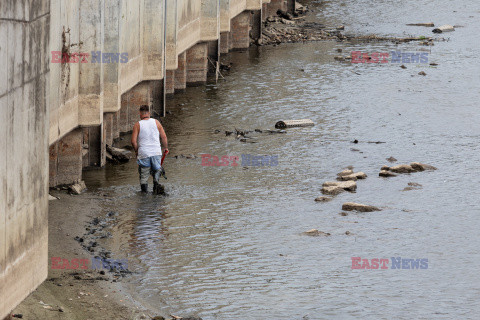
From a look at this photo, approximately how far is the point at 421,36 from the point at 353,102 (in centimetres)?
1288

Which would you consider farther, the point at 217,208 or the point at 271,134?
the point at 271,134

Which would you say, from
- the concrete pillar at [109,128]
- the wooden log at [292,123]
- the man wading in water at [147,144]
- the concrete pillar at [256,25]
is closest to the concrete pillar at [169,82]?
the wooden log at [292,123]

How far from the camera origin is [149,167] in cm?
1688

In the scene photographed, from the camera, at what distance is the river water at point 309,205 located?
12266mm

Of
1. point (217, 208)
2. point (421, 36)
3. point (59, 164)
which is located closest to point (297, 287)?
point (217, 208)

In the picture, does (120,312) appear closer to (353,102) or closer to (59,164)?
(59,164)

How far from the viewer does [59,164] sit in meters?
17.1

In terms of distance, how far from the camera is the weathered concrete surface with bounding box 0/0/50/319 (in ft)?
28.9

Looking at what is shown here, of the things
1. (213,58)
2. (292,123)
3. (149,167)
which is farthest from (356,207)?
(213,58)

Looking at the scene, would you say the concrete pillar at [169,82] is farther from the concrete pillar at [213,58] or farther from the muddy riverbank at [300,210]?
the concrete pillar at [213,58]

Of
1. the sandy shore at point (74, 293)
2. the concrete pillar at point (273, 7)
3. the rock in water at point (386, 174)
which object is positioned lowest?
the sandy shore at point (74, 293)

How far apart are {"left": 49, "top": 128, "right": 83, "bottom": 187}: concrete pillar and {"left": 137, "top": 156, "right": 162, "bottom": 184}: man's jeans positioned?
1274 millimetres

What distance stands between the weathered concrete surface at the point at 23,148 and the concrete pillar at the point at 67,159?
686 cm

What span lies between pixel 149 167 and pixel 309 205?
117 inches
